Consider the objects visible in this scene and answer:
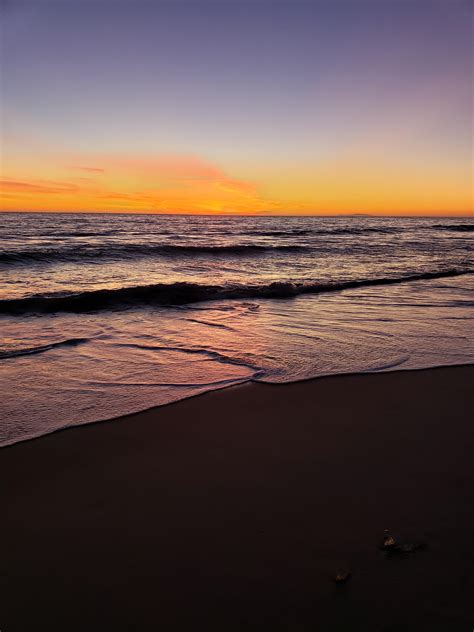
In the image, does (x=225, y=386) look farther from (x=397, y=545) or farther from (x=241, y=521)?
(x=397, y=545)

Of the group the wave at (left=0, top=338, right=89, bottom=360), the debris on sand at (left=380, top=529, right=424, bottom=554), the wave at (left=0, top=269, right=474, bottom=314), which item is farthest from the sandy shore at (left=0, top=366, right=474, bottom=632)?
the wave at (left=0, top=269, right=474, bottom=314)

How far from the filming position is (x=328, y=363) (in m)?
5.34

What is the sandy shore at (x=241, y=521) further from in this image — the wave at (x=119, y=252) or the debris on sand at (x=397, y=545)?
the wave at (x=119, y=252)

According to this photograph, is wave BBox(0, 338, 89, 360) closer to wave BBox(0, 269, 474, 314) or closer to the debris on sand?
wave BBox(0, 269, 474, 314)

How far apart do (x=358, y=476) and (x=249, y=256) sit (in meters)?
20.7

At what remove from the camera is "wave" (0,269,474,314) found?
9.24 m

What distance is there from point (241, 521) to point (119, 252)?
67.1ft

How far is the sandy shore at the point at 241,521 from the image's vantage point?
6.45 feet

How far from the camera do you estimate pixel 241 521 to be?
2502 mm

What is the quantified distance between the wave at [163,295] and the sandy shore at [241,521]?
19.9 feet

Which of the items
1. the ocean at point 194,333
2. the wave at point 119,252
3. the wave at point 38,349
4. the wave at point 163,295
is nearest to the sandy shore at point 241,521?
the ocean at point 194,333

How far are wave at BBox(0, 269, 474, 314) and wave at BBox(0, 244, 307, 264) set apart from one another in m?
8.75

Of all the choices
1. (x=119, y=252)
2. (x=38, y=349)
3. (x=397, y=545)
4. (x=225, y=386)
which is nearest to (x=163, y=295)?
(x=38, y=349)

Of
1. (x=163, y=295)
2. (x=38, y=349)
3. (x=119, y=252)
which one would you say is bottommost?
(x=38, y=349)
